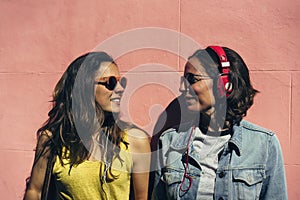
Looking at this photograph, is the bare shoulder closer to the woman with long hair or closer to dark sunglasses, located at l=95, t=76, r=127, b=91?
the woman with long hair

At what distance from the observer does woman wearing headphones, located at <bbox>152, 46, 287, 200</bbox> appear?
3.06 m

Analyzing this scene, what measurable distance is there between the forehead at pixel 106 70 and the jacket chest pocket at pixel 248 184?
102 centimetres

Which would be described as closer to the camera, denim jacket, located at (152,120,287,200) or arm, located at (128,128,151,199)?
denim jacket, located at (152,120,287,200)

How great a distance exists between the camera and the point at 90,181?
3250mm

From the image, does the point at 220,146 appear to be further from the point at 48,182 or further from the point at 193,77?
the point at 48,182

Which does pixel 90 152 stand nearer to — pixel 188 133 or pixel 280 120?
pixel 188 133

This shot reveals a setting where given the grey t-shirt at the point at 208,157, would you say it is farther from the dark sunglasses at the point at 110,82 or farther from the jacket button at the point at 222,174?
the dark sunglasses at the point at 110,82

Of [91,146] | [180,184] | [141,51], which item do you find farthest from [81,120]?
[180,184]

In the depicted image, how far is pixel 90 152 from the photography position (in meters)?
3.36

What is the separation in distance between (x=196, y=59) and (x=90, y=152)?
0.92 metres

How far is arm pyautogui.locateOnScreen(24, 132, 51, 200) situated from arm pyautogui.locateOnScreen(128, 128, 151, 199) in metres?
0.58

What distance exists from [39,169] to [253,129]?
143cm

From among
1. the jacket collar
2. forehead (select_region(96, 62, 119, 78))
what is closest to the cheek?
forehead (select_region(96, 62, 119, 78))

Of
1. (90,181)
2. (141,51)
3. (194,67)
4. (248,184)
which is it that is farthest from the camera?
(141,51)
